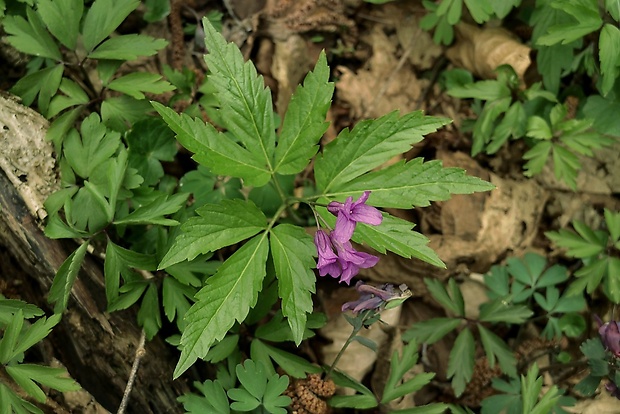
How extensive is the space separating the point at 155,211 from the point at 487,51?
90.6 inches

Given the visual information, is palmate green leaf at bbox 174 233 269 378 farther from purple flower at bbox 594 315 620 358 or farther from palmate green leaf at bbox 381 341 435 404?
purple flower at bbox 594 315 620 358

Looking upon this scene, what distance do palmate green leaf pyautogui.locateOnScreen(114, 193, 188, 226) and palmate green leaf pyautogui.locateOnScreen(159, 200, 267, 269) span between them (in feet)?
0.75

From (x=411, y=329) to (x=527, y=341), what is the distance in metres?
0.76

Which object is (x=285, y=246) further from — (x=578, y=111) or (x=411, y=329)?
(x=578, y=111)

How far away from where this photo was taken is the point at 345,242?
2154 mm

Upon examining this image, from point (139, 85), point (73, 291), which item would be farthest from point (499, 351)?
point (139, 85)

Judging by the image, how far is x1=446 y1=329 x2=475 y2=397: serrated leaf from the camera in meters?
3.03

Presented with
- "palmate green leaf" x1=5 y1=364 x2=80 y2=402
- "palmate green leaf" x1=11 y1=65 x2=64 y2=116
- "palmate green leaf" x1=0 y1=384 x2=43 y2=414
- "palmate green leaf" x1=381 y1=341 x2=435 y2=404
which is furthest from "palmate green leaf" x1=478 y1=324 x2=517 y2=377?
"palmate green leaf" x1=11 y1=65 x2=64 y2=116

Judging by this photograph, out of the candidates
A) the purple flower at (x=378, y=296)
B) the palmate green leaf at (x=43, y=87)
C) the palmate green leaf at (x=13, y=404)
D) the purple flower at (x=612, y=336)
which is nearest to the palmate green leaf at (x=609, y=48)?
the purple flower at (x=612, y=336)

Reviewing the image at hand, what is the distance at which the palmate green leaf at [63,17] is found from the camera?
2680 millimetres

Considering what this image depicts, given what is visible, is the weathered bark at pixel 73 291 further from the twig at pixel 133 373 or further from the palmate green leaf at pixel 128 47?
the palmate green leaf at pixel 128 47

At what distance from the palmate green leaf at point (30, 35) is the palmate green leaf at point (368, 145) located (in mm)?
1482

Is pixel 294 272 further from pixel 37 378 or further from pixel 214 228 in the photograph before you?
pixel 37 378

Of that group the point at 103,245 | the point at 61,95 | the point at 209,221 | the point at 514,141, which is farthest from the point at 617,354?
the point at 61,95
